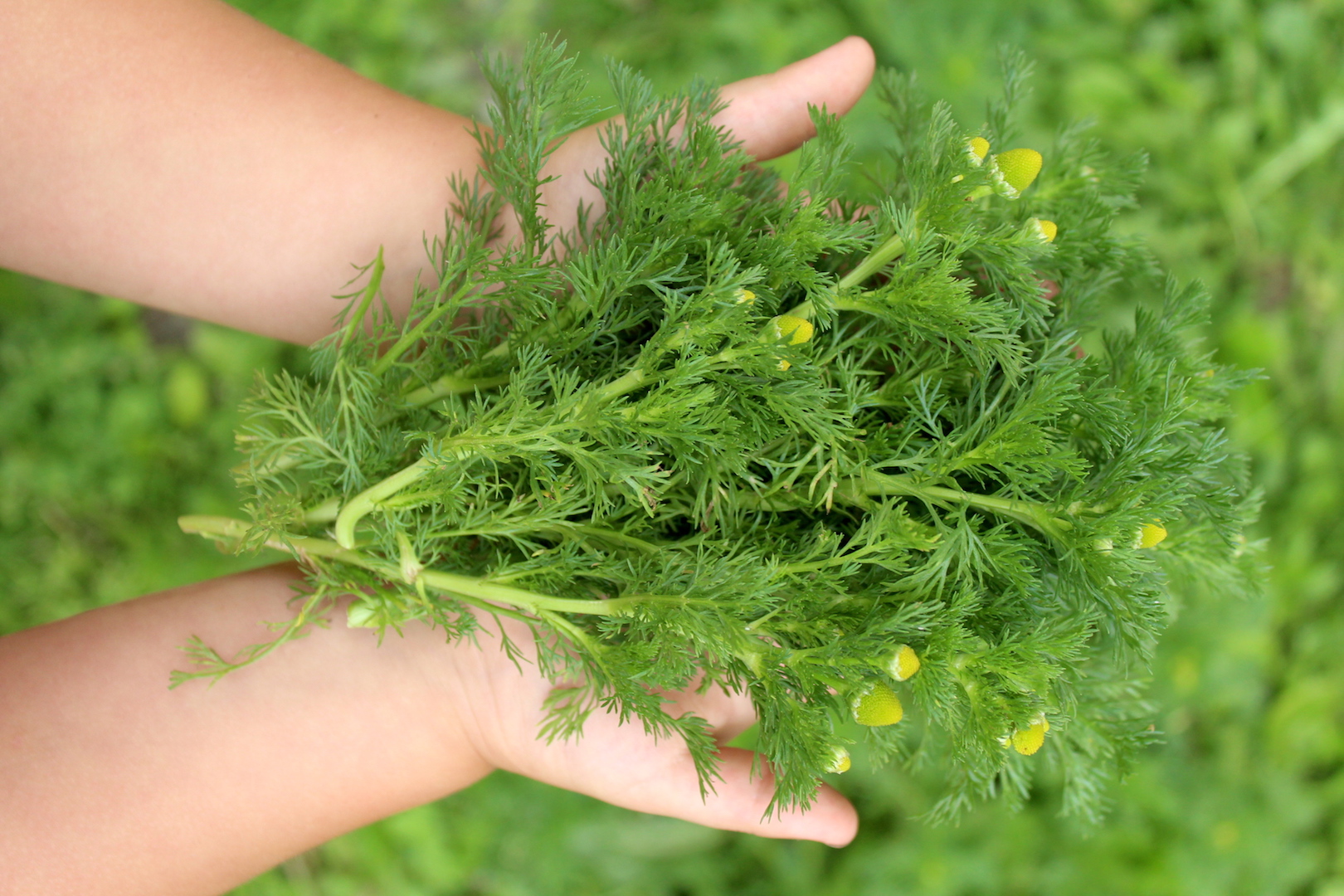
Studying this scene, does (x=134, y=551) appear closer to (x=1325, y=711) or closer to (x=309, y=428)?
(x=309, y=428)

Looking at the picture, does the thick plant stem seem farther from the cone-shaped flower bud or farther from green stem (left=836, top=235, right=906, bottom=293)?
the cone-shaped flower bud

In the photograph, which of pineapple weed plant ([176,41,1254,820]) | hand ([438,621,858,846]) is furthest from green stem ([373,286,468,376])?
hand ([438,621,858,846])

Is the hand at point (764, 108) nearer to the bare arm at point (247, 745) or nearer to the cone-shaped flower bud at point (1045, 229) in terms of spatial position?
the cone-shaped flower bud at point (1045, 229)

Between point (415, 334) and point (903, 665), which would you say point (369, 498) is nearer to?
point (415, 334)

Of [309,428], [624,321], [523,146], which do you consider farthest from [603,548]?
[523,146]

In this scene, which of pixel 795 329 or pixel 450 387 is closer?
pixel 795 329

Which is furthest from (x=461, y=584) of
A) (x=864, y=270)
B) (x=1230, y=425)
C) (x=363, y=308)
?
(x=1230, y=425)
